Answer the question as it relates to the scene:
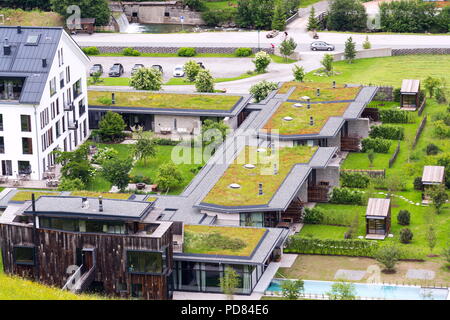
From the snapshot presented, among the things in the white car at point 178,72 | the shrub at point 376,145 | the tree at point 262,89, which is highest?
the tree at point 262,89

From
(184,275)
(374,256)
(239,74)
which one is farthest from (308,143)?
(239,74)

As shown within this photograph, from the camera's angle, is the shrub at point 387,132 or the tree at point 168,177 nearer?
the tree at point 168,177

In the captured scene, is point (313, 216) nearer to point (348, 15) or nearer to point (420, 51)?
point (420, 51)

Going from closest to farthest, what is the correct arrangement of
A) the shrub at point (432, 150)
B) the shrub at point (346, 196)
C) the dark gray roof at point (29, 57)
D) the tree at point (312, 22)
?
the shrub at point (346, 196), the dark gray roof at point (29, 57), the shrub at point (432, 150), the tree at point (312, 22)

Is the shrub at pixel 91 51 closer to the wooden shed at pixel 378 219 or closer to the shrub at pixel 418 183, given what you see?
the shrub at pixel 418 183

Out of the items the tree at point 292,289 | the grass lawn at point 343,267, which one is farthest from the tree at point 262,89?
the tree at point 292,289
